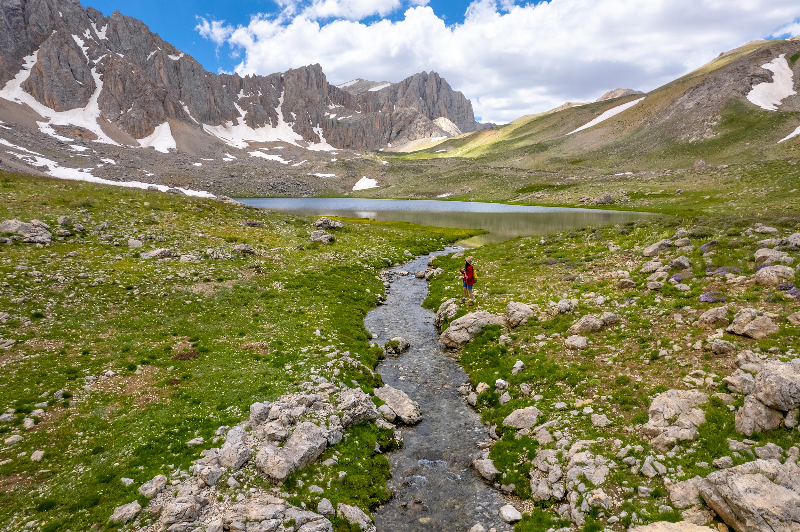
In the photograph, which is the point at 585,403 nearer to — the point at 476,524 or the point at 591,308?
the point at 476,524

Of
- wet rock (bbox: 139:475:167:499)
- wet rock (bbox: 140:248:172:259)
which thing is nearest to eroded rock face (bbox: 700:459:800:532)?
wet rock (bbox: 139:475:167:499)

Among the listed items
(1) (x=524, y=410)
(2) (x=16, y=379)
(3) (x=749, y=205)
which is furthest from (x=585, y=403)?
(3) (x=749, y=205)

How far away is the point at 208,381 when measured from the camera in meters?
20.6

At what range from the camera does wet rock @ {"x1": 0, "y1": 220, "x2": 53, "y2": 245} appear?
34.4 metres

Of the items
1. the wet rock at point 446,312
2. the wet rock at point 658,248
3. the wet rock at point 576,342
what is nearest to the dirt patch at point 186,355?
the wet rock at point 446,312

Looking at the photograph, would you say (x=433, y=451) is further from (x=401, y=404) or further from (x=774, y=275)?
(x=774, y=275)

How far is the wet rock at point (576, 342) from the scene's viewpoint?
2244 cm

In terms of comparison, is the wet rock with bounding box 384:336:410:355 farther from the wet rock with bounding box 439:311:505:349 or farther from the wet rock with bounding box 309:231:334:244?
the wet rock with bounding box 309:231:334:244

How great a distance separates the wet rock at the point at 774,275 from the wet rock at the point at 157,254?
4929 cm

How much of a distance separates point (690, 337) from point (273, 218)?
2442 inches

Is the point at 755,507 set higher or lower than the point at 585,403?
higher

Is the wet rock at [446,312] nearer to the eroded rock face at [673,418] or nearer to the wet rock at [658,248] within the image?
the eroded rock face at [673,418]

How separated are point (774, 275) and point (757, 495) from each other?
17.5m

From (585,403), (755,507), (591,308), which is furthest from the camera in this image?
(591,308)
